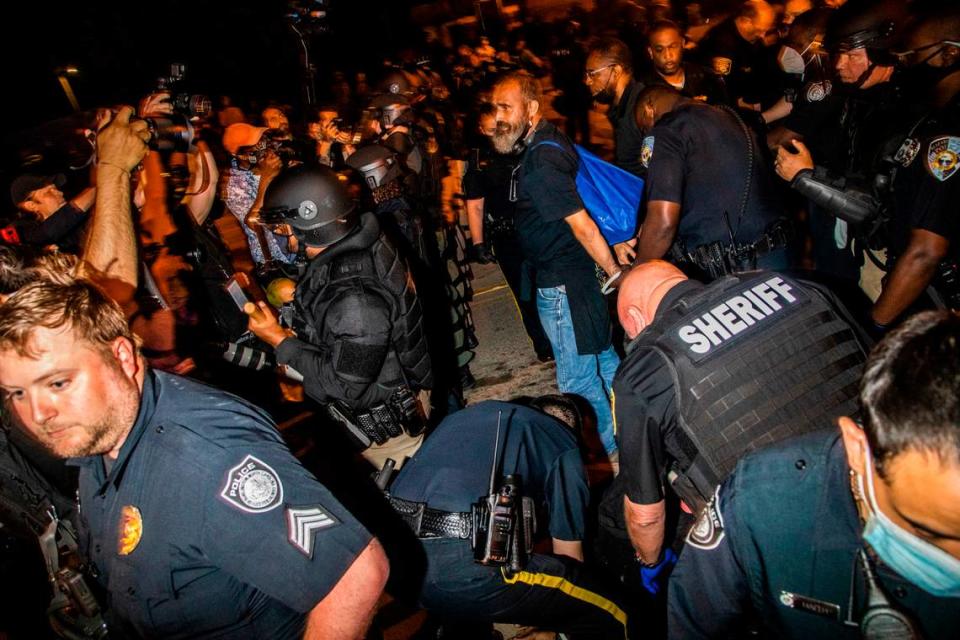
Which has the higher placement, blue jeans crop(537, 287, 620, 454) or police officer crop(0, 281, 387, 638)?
police officer crop(0, 281, 387, 638)

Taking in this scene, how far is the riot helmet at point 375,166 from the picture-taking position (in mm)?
4578

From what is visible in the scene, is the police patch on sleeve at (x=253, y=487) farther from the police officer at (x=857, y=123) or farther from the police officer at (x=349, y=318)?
the police officer at (x=857, y=123)

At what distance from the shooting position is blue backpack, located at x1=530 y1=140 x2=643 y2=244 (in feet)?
12.1

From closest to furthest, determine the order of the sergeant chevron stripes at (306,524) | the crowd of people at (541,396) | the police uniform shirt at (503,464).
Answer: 1. the crowd of people at (541,396)
2. the sergeant chevron stripes at (306,524)
3. the police uniform shirt at (503,464)

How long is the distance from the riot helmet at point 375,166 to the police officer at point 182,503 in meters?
3.03

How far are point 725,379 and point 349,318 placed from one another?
191 cm

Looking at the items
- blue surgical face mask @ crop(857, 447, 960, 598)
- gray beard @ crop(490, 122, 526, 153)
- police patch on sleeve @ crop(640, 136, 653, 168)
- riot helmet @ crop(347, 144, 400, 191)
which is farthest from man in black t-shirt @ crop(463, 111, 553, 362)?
blue surgical face mask @ crop(857, 447, 960, 598)

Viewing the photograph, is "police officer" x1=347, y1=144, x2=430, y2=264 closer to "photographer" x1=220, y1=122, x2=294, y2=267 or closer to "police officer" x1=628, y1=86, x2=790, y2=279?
"photographer" x1=220, y1=122, x2=294, y2=267

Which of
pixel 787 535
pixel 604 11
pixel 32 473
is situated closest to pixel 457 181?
pixel 32 473

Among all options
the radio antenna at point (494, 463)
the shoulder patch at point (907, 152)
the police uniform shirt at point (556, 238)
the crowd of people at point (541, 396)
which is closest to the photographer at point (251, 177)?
the crowd of people at point (541, 396)

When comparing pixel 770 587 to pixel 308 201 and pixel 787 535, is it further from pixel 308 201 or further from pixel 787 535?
pixel 308 201

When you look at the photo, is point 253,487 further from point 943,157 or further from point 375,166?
point 375,166

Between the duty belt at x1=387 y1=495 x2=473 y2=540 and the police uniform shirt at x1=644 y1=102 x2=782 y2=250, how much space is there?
237 cm

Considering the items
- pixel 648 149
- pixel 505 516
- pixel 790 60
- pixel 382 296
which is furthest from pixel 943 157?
pixel 790 60
